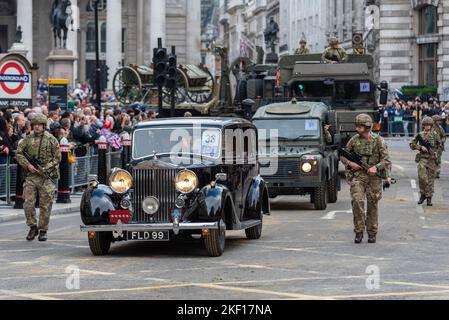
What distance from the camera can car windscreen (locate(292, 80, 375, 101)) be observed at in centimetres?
3488

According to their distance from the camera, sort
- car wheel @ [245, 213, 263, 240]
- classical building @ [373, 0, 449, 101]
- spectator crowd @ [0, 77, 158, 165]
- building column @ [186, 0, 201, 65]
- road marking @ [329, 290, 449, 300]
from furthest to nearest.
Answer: building column @ [186, 0, 201, 65], classical building @ [373, 0, 449, 101], spectator crowd @ [0, 77, 158, 165], car wheel @ [245, 213, 263, 240], road marking @ [329, 290, 449, 300]

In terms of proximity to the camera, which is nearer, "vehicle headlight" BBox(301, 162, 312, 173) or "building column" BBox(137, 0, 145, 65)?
"vehicle headlight" BBox(301, 162, 312, 173)

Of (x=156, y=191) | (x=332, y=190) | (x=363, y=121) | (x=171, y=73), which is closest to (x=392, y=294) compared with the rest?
(x=156, y=191)

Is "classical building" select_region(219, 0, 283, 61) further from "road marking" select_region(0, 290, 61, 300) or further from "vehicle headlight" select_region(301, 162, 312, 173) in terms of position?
"road marking" select_region(0, 290, 61, 300)

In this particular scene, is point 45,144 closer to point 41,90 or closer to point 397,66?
point 41,90

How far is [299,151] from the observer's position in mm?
26094

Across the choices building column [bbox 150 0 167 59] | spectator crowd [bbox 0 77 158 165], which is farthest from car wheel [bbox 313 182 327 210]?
building column [bbox 150 0 167 59]

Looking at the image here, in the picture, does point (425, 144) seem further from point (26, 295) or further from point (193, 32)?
point (193, 32)

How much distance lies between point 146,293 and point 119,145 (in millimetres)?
20768

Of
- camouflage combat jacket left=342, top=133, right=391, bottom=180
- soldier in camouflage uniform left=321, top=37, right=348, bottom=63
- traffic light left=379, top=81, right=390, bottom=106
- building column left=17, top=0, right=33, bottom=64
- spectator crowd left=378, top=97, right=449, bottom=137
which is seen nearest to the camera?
camouflage combat jacket left=342, top=133, right=391, bottom=180

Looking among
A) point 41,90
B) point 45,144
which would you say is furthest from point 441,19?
point 45,144

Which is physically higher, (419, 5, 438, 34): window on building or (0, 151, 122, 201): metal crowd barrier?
(419, 5, 438, 34): window on building

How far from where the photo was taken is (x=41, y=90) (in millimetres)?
55344

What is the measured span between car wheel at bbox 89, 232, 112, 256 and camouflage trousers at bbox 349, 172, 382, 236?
3627 millimetres
